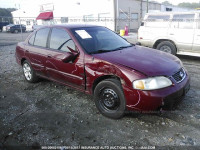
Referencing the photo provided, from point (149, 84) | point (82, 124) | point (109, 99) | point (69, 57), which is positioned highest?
point (69, 57)

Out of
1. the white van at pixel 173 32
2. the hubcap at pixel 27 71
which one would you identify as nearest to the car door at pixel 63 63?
the hubcap at pixel 27 71

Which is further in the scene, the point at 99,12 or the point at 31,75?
the point at 99,12

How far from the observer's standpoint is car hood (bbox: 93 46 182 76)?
2.84 m

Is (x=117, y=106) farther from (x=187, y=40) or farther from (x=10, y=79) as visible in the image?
(x=187, y=40)

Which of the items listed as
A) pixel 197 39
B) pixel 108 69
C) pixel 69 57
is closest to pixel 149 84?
pixel 108 69

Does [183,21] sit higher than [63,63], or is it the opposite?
[183,21]

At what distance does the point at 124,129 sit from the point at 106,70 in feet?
3.29

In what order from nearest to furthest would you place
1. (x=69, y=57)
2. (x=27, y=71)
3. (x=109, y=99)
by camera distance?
(x=109, y=99) < (x=69, y=57) < (x=27, y=71)

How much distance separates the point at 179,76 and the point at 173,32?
14.3 ft

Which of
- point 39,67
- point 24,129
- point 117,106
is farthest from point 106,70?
point 39,67

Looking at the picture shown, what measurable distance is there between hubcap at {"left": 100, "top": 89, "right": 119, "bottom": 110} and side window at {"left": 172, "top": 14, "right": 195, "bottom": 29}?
5060 mm

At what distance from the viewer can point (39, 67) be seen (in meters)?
4.45

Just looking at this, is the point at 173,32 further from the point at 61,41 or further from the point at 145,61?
the point at 61,41

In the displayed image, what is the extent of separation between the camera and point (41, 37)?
441 centimetres
